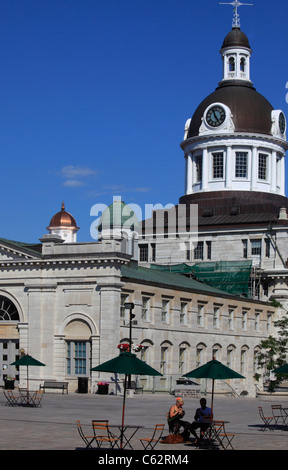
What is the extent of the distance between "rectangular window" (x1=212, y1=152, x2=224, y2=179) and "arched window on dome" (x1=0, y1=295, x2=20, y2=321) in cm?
3767

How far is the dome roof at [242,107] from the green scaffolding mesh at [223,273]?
1516 cm

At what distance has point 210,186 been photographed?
93000 mm

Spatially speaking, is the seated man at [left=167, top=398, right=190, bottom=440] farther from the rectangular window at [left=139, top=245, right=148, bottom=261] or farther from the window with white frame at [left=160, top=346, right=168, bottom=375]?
the rectangular window at [left=139, top=245, right=148, bottom=261]

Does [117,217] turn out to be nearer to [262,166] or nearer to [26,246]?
[262,166]

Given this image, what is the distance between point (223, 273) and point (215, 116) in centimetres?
1825

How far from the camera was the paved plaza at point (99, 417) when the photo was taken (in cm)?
2553

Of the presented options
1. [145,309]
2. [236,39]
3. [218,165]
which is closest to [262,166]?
[218,165]

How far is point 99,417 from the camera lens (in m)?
34.9

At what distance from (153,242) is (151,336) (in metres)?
30.4

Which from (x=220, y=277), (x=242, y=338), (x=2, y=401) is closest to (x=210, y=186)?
(x=220, y=277)

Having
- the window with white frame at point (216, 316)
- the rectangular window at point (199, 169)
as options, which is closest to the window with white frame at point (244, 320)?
the window with white frame at point (216, 316)

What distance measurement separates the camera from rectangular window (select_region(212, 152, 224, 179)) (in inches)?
3644

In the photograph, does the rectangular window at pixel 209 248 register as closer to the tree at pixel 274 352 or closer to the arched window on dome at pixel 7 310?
the tree at pixel 274 352
